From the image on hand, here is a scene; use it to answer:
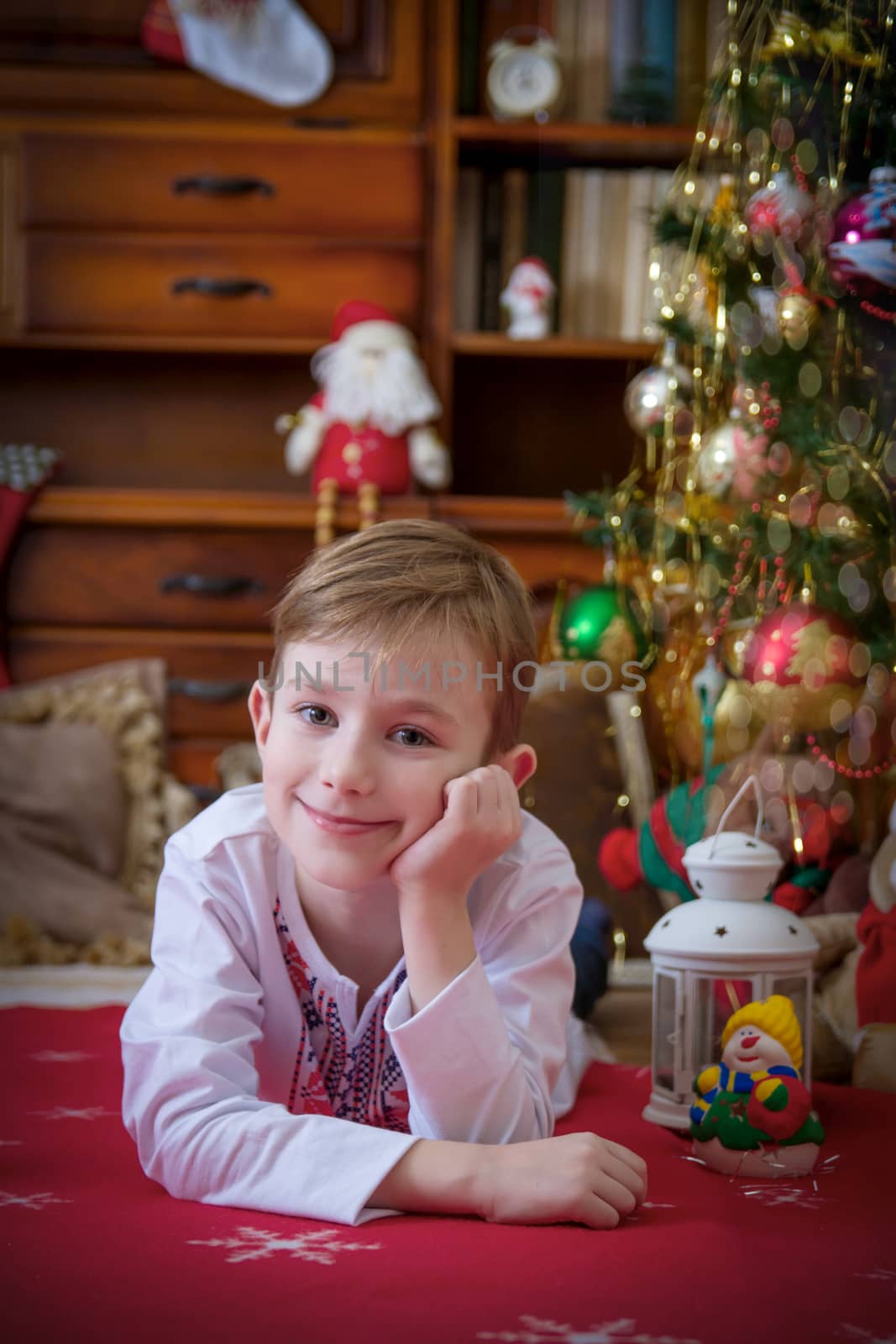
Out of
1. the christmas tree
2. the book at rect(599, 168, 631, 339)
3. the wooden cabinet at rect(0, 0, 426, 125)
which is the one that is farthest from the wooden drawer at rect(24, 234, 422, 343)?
the christmas tree

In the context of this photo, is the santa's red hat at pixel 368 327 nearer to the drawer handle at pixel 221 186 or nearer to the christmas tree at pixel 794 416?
the drawer handle at pixel 221 186

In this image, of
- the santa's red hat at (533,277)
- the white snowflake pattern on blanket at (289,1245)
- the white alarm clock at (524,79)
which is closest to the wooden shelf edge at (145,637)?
the santa's red hat at (533,277)

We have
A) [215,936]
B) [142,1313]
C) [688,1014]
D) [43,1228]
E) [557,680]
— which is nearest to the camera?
[142,1313]

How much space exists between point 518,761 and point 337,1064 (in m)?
0.24

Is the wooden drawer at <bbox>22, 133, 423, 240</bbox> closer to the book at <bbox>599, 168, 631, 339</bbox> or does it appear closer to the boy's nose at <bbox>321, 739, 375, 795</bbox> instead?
the book at <bbox>599, 168, 631, 339</bbox>

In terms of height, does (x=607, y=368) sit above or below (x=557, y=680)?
above

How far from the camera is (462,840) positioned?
2.47 ft

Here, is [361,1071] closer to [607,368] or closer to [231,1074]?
[231,1074]

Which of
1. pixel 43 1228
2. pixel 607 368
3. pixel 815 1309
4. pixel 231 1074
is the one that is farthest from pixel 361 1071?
pixel 607 368

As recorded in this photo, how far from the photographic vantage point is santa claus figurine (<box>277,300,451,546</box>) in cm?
214

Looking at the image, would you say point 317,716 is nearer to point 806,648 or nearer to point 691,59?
point 806,648

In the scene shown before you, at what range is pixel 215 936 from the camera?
0.81 metres

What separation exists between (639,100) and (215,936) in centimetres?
190

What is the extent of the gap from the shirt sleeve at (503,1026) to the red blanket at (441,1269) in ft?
0.23
